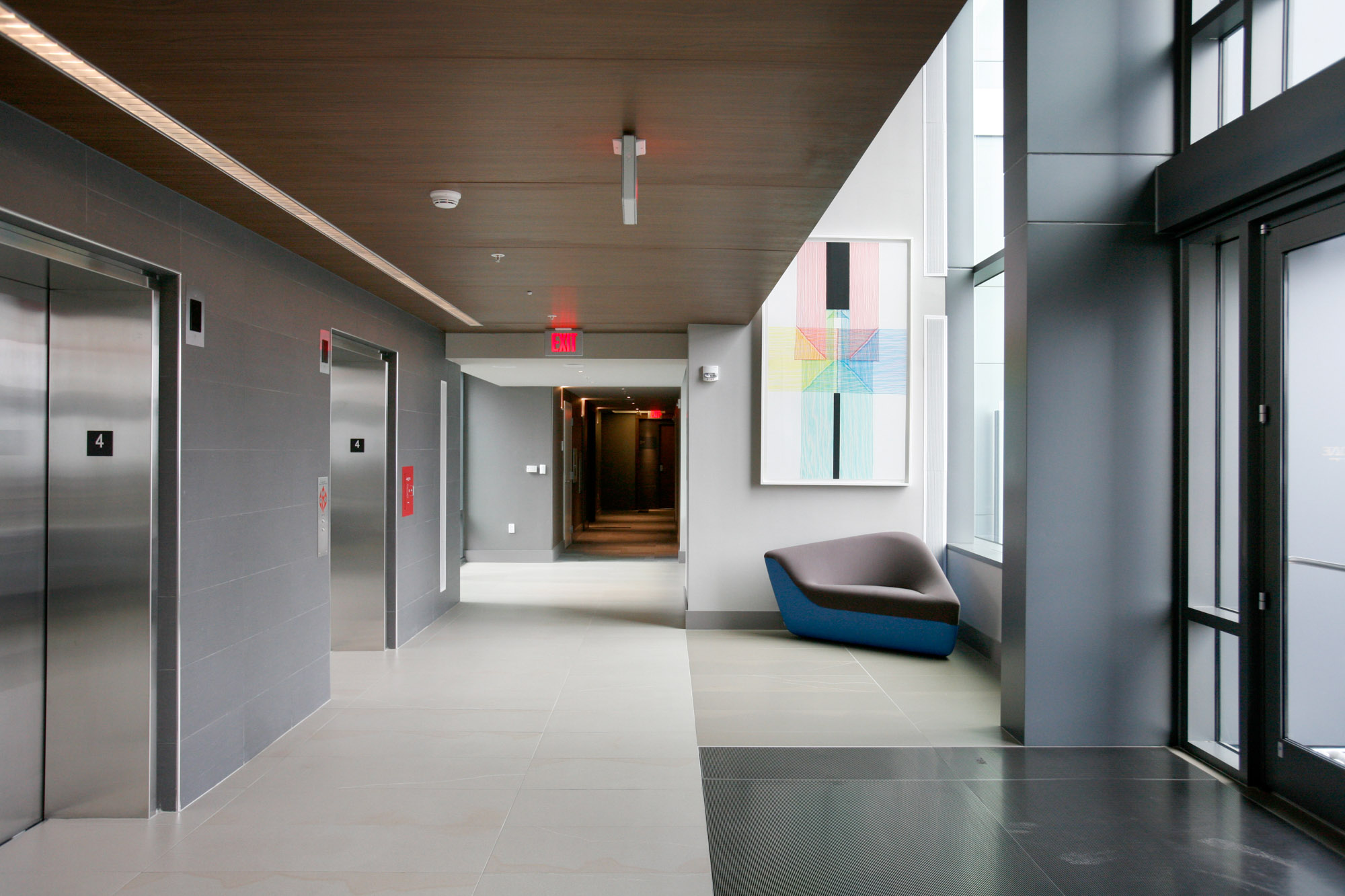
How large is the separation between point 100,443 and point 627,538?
38.8 ft

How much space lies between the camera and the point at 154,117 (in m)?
2.77

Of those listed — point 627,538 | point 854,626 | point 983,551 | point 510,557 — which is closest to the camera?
point 854,626

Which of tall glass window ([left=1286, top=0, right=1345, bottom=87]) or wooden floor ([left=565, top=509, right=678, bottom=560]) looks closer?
tall glass window ([left=1286, top=0, right=1345, bottom=87])

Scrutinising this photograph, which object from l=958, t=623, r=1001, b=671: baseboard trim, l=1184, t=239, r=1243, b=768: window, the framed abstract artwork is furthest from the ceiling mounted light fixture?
l=958, t=623, r=1001, b=671: baseboard trim

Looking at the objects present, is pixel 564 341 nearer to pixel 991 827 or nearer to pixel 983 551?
pixel 983 551

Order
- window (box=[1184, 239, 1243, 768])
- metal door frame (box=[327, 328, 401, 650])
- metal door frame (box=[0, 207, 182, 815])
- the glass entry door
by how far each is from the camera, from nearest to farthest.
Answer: the glass entry door → metal door frame (box=[0, 207, 182, 815]) → window (box=[1184, 239, 1243, 768]) → metal door frame (box=[327, 328, 401, 650])

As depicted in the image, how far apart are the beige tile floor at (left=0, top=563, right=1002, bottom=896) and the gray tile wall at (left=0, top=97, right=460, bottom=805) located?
325mm

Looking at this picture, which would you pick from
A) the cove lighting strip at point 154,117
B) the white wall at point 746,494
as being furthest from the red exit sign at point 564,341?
the cove lighting strip at point 154,117

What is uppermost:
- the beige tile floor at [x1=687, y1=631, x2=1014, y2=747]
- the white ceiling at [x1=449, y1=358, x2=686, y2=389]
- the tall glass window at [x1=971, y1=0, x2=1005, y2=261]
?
the tall glass window at [x1=971, y1=0, x2=1005, y2=261]

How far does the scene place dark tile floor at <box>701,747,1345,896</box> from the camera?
298 centimetres

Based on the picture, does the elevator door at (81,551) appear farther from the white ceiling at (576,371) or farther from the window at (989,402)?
the window at (989,402)

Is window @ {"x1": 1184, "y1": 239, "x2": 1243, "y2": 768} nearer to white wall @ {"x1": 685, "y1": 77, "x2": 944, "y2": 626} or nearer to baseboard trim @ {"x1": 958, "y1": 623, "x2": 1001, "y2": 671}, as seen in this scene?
baseboard trim @ {"x1": 958, "y1": 623, "x2": 1001, "y2": 671}

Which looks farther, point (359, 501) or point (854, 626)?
point (854, 626)

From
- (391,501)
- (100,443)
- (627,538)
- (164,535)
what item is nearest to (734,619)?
(391,501)
